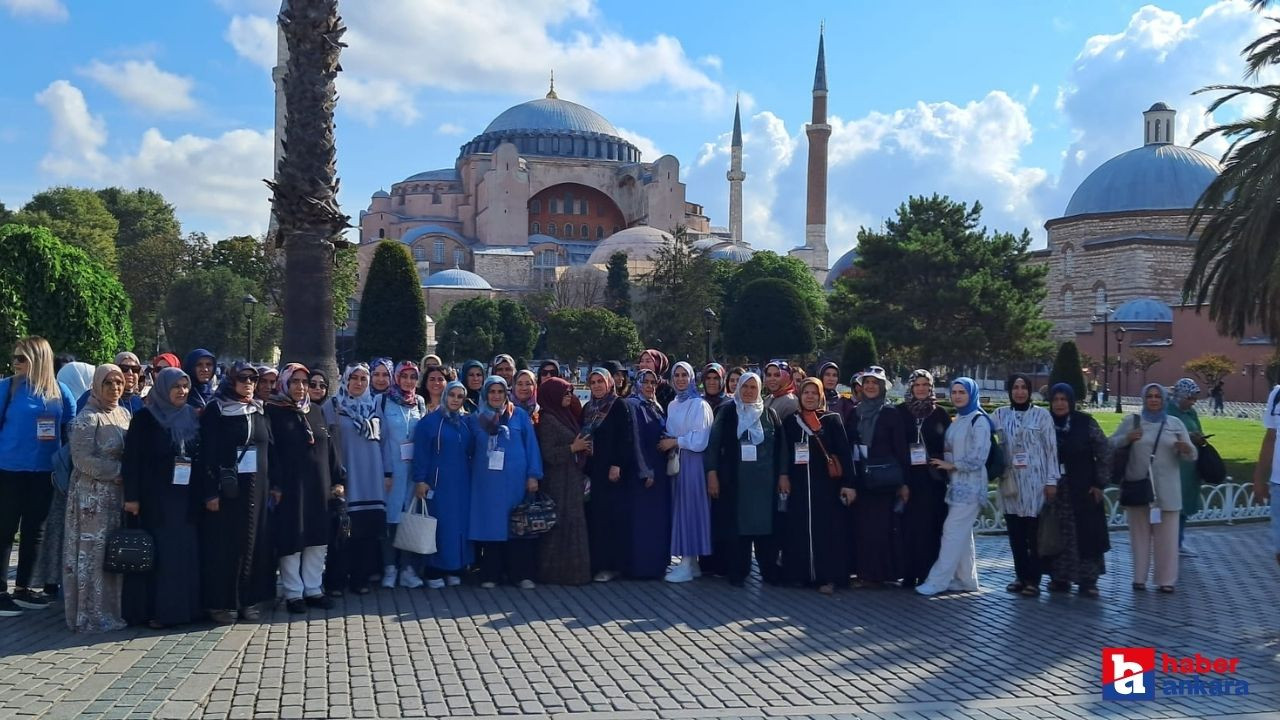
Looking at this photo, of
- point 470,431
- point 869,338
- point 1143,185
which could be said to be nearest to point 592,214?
point 1143,185

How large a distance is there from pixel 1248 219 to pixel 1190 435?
5.60m

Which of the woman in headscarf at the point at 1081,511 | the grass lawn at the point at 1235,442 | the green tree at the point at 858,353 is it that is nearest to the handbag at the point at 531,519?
the woman in headscarf at the point at 1081,511

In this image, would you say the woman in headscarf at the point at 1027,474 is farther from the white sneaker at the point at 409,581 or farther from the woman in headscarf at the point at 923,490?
the white sneaker at the point at 409,581

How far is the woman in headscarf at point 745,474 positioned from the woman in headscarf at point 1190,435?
2.84 metres

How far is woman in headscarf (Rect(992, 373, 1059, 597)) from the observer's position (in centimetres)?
654

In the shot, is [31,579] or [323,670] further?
[31,579]

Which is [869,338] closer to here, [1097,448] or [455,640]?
[1097,448]

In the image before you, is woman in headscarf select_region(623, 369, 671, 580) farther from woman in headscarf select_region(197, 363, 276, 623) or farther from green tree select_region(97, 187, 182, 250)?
green tree select_region(97, 187, 182, 250)

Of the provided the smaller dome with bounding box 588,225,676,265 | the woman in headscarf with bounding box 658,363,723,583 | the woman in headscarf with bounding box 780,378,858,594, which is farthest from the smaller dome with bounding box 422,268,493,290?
the woman in headscarf with bounding box 780,378,858,594

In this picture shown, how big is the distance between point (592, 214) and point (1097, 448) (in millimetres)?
69883

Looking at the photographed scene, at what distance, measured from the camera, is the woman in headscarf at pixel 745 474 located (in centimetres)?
671

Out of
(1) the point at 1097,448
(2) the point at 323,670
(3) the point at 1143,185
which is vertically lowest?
(2) the point at 323,670

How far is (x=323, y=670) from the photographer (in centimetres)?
464

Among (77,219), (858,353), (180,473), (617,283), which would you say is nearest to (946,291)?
(858,353)
